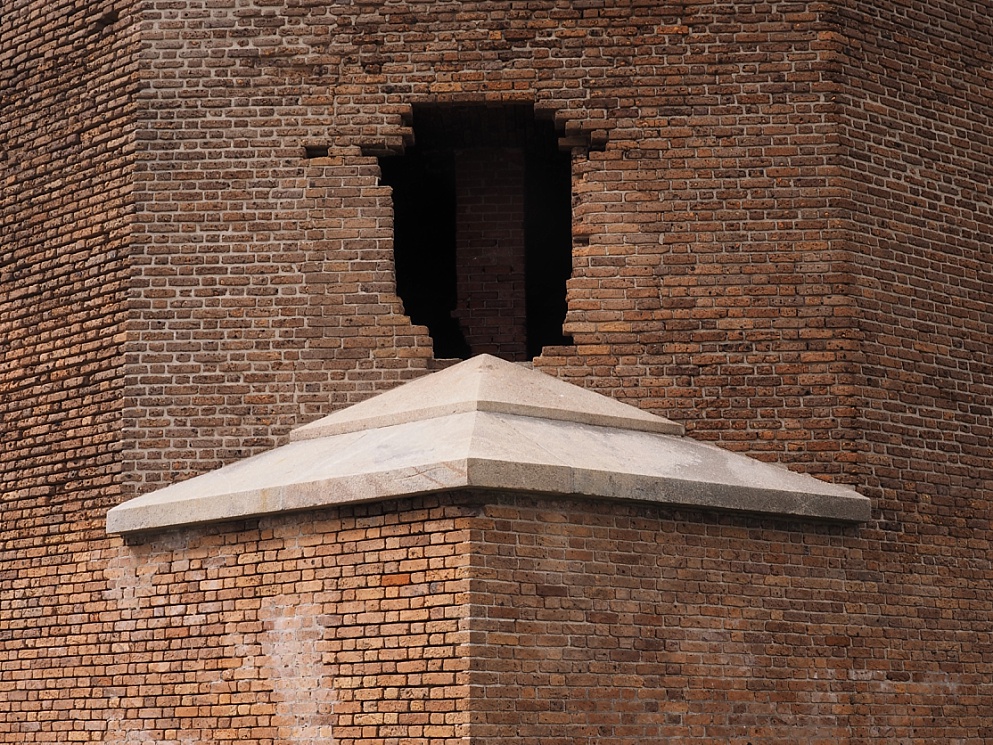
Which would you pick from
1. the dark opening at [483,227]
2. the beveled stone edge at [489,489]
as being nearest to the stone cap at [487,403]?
Answer: the beveled stone edge at [489,489]

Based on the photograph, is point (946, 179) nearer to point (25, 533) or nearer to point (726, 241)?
point (726, 241)

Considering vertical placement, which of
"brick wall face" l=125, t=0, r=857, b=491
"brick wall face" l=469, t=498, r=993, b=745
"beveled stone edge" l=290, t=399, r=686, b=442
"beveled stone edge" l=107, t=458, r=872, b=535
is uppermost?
"brick wall face" l=125, t=0, r=857, b=491

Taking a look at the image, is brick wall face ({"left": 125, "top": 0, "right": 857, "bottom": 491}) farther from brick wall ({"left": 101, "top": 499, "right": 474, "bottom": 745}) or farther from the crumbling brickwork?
brick wall ({"left": 101, "top": 499, "right": 474, "bottom": 745})

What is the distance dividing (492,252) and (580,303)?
1.34 meters

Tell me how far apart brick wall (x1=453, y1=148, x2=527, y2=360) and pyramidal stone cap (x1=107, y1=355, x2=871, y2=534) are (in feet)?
4.03

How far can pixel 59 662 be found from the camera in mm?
7973

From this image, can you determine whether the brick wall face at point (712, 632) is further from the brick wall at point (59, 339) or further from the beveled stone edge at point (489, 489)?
the brick wall at point (59, 339)

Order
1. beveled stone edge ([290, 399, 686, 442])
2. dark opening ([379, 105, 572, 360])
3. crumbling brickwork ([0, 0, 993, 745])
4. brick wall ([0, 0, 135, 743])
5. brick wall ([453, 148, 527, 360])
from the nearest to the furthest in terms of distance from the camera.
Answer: beveled stone edge ([290, 399, 686, 442]) → crumbling brickwork ([0, 0, 993, 745]) → brick wall ([0, 0, 135, 743]) → dark opening ([379, 105, 572, 360]) → brick wall ([453, 148, 527, 360])

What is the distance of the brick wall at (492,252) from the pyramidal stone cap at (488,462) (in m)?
1.23

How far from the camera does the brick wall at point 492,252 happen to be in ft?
30.3

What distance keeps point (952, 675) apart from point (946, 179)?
331 centimetres

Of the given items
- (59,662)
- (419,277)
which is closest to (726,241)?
(419,277)

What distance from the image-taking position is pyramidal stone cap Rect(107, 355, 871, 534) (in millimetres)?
6578

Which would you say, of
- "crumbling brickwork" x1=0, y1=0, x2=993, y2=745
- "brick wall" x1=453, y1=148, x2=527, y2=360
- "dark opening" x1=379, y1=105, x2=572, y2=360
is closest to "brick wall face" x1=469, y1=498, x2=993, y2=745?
"crumbling brickwork" x1=0, y1=0, x2=993, y2=745
